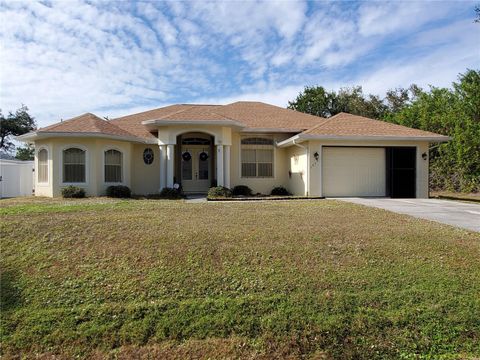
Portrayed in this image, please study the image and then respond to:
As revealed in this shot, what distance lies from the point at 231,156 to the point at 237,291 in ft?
42.8

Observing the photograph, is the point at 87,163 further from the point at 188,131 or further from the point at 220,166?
the point at 220,166

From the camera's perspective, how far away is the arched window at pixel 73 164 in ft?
51.4

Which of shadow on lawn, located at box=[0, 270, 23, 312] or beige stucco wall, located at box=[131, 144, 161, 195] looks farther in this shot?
beige stucco wall, located at box=[131, 144, 161, 195]

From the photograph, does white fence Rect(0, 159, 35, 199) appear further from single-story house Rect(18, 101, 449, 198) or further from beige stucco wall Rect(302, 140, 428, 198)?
beige stucco wall Rect(302, 140, 428, 198)

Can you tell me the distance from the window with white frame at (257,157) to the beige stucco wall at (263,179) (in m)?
0.20

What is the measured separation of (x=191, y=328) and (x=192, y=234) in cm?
277

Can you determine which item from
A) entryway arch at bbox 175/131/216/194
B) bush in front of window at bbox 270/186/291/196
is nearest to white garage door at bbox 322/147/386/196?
bush in front of window at bbox 270/186/291/196

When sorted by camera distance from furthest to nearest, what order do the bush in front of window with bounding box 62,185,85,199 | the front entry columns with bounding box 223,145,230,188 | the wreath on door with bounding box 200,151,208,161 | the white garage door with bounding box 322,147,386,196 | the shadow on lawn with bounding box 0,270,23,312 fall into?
the wreath on door with bounding box 200,151,208,161 < the front entry columns with bounding box 223,145,230,188 < the white garage door with bounding box 322,147,386,196 < the bush in front of window with bounding box 62,185,85,199 < the shadow on lawn with bounding box 0,270,23,312

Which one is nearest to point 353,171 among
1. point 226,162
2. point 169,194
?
point 226,162

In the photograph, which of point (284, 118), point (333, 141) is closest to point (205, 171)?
point (284, 118)

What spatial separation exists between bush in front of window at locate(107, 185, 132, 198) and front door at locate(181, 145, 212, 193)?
3526 mm

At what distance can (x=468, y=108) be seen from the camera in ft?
71.0

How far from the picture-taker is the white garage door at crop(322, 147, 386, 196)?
52.7ft

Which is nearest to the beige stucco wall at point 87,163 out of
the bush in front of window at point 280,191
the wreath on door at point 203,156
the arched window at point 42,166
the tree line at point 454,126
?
the arched window at point 42,166
